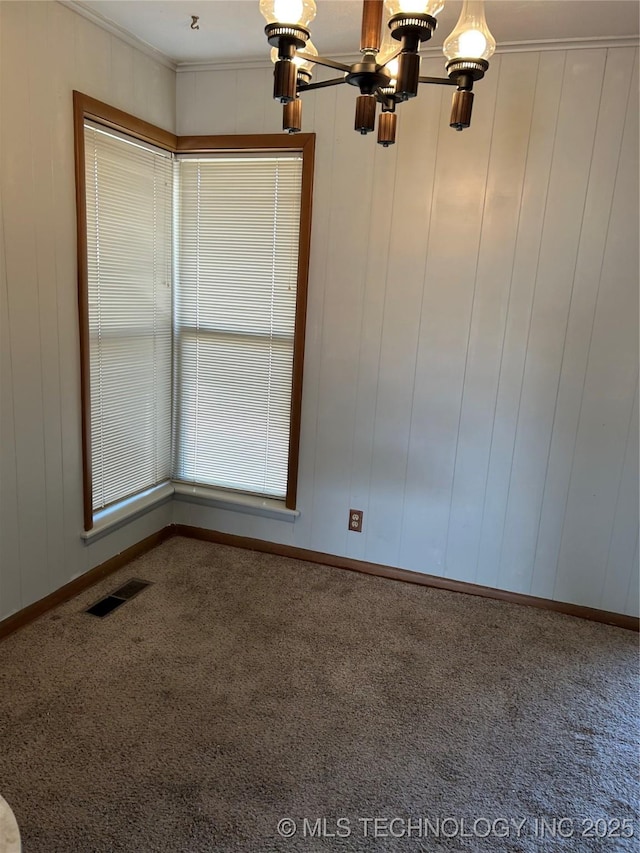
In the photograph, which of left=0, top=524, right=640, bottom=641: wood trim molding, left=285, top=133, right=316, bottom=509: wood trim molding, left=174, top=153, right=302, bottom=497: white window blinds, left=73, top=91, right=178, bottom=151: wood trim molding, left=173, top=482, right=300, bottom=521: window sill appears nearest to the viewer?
left=73, top=91, right=178, bottom=151: wood trim molding

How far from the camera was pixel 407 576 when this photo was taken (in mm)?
3012

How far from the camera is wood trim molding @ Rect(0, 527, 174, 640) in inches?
94.1

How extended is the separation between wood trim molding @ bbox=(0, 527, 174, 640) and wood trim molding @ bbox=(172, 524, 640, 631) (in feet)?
0.79

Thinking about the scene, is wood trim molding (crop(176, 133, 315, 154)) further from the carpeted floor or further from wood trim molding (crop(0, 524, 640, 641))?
the carpeted floor

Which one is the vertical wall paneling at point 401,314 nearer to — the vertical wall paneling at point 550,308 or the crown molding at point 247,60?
the crown molding at point 247,60

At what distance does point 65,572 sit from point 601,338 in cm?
263

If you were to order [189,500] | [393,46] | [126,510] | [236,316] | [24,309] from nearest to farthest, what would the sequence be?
[393,46] → [24,309] → [126,510] → [236,316] → [189,500]

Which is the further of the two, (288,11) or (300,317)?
(300,317)

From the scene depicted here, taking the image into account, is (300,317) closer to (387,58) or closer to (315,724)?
(387,58)

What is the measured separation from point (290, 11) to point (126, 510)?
7.85ft

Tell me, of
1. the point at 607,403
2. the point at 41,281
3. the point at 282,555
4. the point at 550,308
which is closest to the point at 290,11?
the point at 41,281

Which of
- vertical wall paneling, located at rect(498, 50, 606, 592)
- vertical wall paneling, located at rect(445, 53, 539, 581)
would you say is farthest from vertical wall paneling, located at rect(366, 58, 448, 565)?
vertical wall paneling, located at rect(498, 50, 606, 592)

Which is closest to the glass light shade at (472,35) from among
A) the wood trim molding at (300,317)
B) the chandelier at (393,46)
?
the chandelier at (393,46)

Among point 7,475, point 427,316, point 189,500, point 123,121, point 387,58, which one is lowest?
point 189,500
